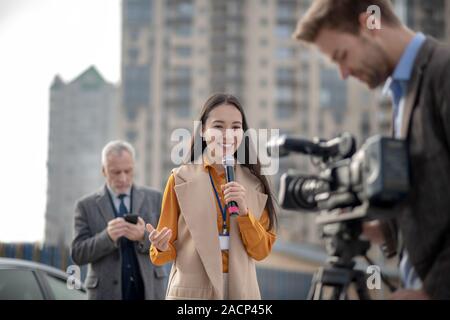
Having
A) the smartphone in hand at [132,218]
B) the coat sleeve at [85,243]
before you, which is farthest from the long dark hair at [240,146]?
the coat sleeve at [85,243]

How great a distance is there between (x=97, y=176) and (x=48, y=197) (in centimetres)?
787

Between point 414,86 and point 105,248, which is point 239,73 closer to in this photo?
point 105,248

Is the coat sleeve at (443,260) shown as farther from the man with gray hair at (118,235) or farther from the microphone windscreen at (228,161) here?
the man with gray hair at (118,235)

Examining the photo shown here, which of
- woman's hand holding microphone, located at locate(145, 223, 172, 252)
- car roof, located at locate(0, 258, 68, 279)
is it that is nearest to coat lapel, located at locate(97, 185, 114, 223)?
car roof, located at locate(0, 258, 68, 279)

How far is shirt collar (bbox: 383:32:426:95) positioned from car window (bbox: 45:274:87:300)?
349cm

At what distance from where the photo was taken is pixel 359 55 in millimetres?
2176

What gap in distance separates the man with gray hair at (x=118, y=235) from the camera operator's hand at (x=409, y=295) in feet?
7.11

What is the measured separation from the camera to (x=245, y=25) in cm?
6456

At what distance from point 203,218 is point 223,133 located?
15.2 inches

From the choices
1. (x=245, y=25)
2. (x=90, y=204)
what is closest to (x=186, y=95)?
(x=245, y=25)

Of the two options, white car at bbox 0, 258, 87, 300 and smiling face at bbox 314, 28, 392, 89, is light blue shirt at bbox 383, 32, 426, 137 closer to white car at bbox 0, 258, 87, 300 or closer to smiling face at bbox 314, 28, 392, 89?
smiling face at bbox 314, 28, 392, 89

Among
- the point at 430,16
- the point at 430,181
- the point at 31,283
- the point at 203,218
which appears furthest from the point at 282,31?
the point at 430,181

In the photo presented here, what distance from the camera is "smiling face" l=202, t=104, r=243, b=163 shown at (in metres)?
2.84
